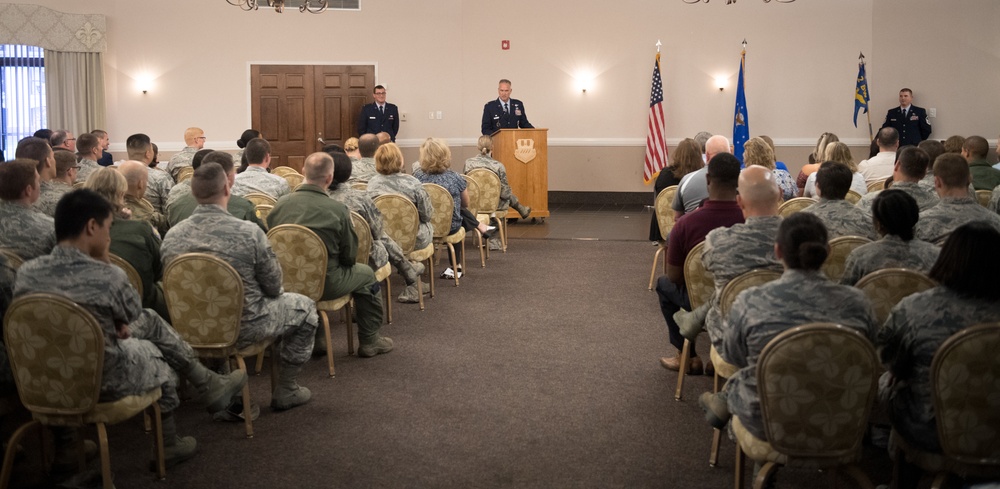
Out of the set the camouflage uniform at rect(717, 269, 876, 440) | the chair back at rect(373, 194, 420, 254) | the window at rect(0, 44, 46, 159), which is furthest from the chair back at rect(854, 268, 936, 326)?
the window at rect(0, 44, 46, 159)

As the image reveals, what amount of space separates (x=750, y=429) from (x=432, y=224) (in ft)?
15.5

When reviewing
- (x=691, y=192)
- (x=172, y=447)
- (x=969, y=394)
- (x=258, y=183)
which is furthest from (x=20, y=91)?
(x=969, y=394)

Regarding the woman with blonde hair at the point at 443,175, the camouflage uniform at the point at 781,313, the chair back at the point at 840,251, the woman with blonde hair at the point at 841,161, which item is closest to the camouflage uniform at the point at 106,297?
the camouflage uniform at the point at 781,313

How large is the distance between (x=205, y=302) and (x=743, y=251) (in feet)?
7.78

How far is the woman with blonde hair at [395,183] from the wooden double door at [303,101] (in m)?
7.73

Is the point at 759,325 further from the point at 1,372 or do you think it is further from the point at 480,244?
the point at 480,244

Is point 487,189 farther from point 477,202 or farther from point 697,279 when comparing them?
point 697,279

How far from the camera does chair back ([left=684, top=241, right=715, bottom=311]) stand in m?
4.52

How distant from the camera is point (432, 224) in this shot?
7.61 meters

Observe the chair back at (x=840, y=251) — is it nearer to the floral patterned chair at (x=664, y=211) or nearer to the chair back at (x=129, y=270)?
the floral patterned chair at (x=664, y=211)

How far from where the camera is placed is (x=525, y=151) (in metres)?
12.1

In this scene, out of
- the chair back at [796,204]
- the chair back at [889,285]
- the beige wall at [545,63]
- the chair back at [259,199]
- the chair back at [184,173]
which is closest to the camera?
the chair back at [889,285]

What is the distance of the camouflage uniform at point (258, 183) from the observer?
21.8 feet

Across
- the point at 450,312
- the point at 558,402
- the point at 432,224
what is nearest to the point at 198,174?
the point at 558,402
